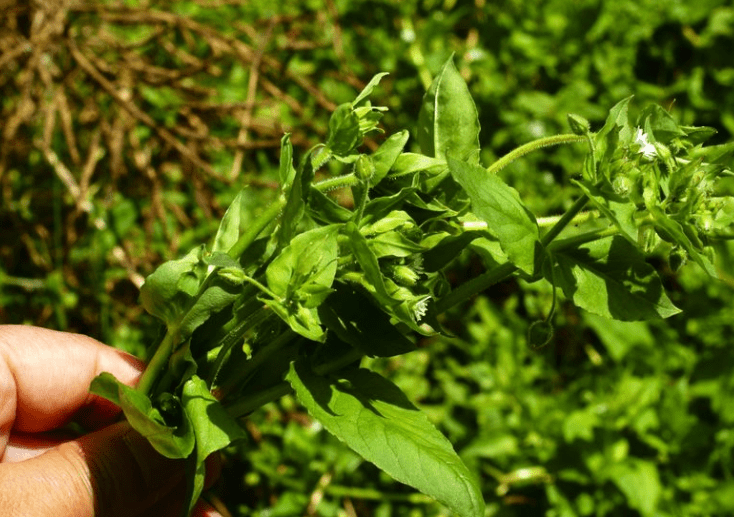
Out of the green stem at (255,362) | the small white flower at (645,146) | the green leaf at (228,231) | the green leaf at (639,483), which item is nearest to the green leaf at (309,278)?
the green stem at (255,362)

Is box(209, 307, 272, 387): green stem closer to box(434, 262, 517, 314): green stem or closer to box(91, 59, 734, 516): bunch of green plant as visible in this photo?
box(91, 59, 734, 516): bunch of green plant

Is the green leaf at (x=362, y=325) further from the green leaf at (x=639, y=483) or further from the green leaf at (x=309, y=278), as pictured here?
the green leaf at (x=639, y=483)

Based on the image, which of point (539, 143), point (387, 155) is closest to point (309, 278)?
point (387, 155)

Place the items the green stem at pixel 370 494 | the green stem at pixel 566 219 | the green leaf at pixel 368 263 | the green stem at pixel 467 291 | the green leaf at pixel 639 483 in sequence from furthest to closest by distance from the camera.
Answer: the green stem at pixel 370 494
the green leaf at pixel 639 483
the green stem at pixel 467 291
the green stem at pixel 566 219
the green leaf at pixel 368 263

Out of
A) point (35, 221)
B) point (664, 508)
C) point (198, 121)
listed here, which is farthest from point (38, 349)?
point (664, 508)

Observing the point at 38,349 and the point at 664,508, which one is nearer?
the point at 38,349

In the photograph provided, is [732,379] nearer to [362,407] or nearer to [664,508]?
[664,508]
